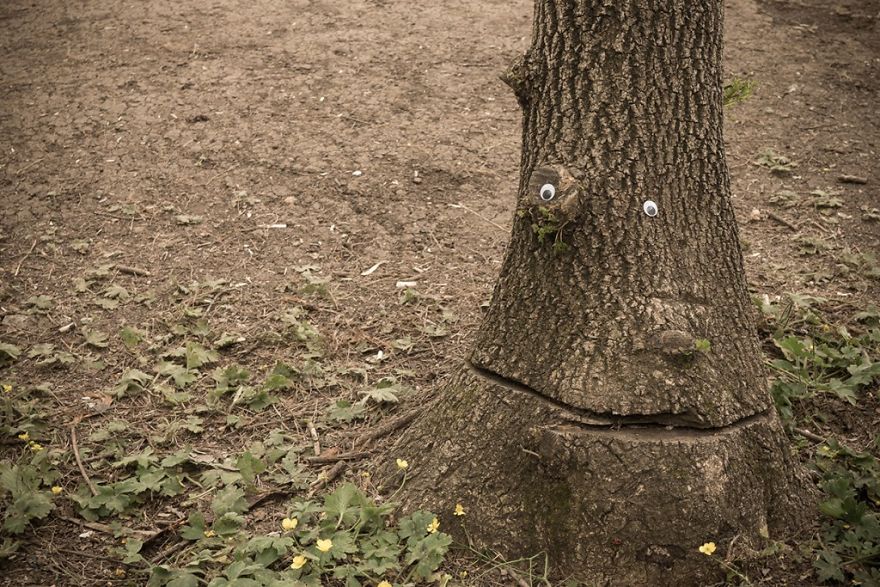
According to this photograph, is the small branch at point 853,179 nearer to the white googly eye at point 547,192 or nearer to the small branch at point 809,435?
the small branch at point 809,435

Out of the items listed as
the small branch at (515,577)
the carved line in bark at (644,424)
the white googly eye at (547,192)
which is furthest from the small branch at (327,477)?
the white googly eye at (547,192)

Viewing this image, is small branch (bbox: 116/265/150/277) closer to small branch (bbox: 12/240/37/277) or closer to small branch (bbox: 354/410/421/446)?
small branch (bbox: 12/240/37/277)

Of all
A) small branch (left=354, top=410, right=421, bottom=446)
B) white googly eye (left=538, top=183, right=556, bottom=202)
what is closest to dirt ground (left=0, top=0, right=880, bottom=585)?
small branch (left=354, top=410, right=421, bottom=446)

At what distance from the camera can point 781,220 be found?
4.18m

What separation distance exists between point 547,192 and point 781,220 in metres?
2.57

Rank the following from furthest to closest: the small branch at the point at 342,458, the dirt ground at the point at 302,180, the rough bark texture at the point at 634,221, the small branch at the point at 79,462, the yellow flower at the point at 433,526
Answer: the dirt ground at the point at 302,180, the small branch at the point at 342,458, the small branch at the point at 79,462, the yellow flower at the point at 433,526, the rough bark texture at the point at 634,221

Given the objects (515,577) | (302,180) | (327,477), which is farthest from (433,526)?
(302,180)

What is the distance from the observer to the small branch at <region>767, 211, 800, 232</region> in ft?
13.5

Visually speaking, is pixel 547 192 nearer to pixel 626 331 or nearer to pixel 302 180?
pixel 626 331

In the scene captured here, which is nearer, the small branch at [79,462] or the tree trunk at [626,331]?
the tree trunk at [626,331]

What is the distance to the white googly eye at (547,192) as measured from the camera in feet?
7.33

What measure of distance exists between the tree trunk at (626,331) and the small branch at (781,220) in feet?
6.56

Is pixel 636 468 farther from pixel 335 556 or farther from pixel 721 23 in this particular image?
pixel 721 23

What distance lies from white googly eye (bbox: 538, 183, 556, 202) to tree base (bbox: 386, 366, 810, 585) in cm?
66
